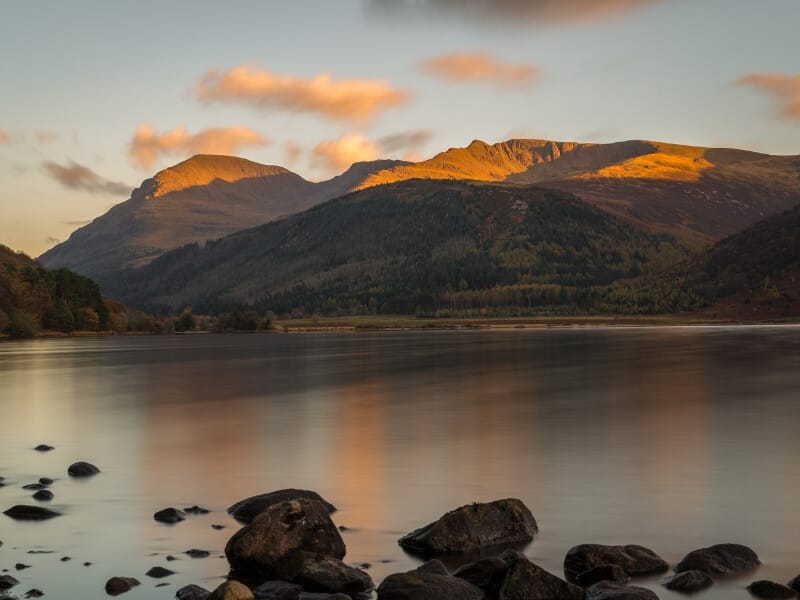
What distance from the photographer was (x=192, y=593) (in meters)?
19.8

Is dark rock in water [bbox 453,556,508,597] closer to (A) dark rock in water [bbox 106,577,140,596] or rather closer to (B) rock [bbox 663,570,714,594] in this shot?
(B) rock [bbox 663,570,714,594]

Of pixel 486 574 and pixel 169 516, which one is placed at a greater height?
pixel 486 574

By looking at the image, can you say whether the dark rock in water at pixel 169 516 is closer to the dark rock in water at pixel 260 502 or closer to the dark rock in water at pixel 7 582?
the dark rock in water at pixel 260 502

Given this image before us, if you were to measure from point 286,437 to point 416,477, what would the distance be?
1527cm

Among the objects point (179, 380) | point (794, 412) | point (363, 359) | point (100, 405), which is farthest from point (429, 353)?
point (794, 412)

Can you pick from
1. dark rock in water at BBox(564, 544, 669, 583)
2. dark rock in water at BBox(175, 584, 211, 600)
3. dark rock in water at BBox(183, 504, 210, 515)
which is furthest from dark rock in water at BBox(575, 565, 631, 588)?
dark rock in water at BBox(183, 504, 210, 515)

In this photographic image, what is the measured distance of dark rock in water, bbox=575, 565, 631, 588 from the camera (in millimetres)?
20672

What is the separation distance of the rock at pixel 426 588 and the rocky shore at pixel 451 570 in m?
0.02

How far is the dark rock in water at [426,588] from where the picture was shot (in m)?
19.3

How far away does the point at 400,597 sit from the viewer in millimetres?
19344

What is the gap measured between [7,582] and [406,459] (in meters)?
21.5

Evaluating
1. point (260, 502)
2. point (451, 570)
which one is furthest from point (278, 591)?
point (260, 502)

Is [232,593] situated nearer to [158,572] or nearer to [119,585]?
[119,585]

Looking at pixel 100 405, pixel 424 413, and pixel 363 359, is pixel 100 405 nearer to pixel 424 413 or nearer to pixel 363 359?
pixel 424 413
